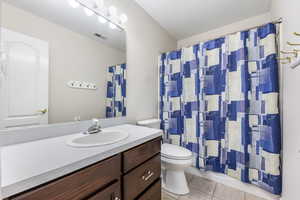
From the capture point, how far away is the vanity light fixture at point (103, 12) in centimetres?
118

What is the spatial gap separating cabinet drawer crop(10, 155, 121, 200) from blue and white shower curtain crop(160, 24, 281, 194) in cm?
128

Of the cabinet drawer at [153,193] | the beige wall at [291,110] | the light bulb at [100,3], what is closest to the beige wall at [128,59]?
the light bulb at [100,3]

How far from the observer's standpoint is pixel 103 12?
1.31 m

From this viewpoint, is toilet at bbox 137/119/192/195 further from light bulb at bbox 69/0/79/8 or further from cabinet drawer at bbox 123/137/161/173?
light bulb at bbox 69/0/79/8

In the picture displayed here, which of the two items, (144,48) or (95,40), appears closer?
(95,40)

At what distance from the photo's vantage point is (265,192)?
4.45 feet

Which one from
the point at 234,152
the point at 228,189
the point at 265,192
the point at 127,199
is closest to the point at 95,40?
the point at 127,199

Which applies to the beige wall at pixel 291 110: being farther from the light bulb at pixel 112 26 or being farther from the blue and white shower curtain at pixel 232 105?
the light bulb at pixel 112 26

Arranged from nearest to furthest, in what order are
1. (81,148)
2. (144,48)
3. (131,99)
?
1. (81,148)
2. (131,99)
3. (144,48)

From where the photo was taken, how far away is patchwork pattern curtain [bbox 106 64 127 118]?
4.56 ft

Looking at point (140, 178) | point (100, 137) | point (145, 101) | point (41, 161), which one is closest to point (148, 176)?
point (140, 178)

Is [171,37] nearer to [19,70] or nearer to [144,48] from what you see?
[144,48]

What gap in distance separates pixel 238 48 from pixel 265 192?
1.57m

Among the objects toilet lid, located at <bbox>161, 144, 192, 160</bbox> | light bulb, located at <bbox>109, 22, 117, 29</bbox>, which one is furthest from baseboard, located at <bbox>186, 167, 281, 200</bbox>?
light bulb, located at <bbox>109, 22, 117, 29</bbox>
